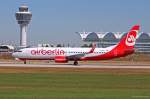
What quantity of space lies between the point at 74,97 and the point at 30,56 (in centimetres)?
5883

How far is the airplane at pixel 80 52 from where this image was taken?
80750 mm

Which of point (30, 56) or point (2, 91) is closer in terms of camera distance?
point (2, 91)

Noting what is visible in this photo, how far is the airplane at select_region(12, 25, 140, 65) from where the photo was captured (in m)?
80.8

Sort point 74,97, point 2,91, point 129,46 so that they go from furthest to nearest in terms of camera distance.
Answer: point 129,46
point 2,91
point 74,97

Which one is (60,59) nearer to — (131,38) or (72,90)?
(131,38)

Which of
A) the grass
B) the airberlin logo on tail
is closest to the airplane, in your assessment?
the airberlin logo on tail

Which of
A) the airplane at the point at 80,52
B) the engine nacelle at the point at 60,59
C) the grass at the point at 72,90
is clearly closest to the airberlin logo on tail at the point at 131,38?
the airplane at the point at 80,52

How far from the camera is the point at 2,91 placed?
26.9 meters

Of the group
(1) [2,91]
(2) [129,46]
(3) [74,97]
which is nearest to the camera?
(3) [74,97]

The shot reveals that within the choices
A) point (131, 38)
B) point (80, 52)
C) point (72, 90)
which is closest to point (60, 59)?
point (80, 52)

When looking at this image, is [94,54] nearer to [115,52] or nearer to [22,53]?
[115,52]

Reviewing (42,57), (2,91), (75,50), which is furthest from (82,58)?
(2,91)

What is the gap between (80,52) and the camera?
3253 inches

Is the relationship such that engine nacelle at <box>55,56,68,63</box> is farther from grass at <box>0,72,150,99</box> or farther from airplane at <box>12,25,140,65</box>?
grass at <box>0,72,150,99</box>
